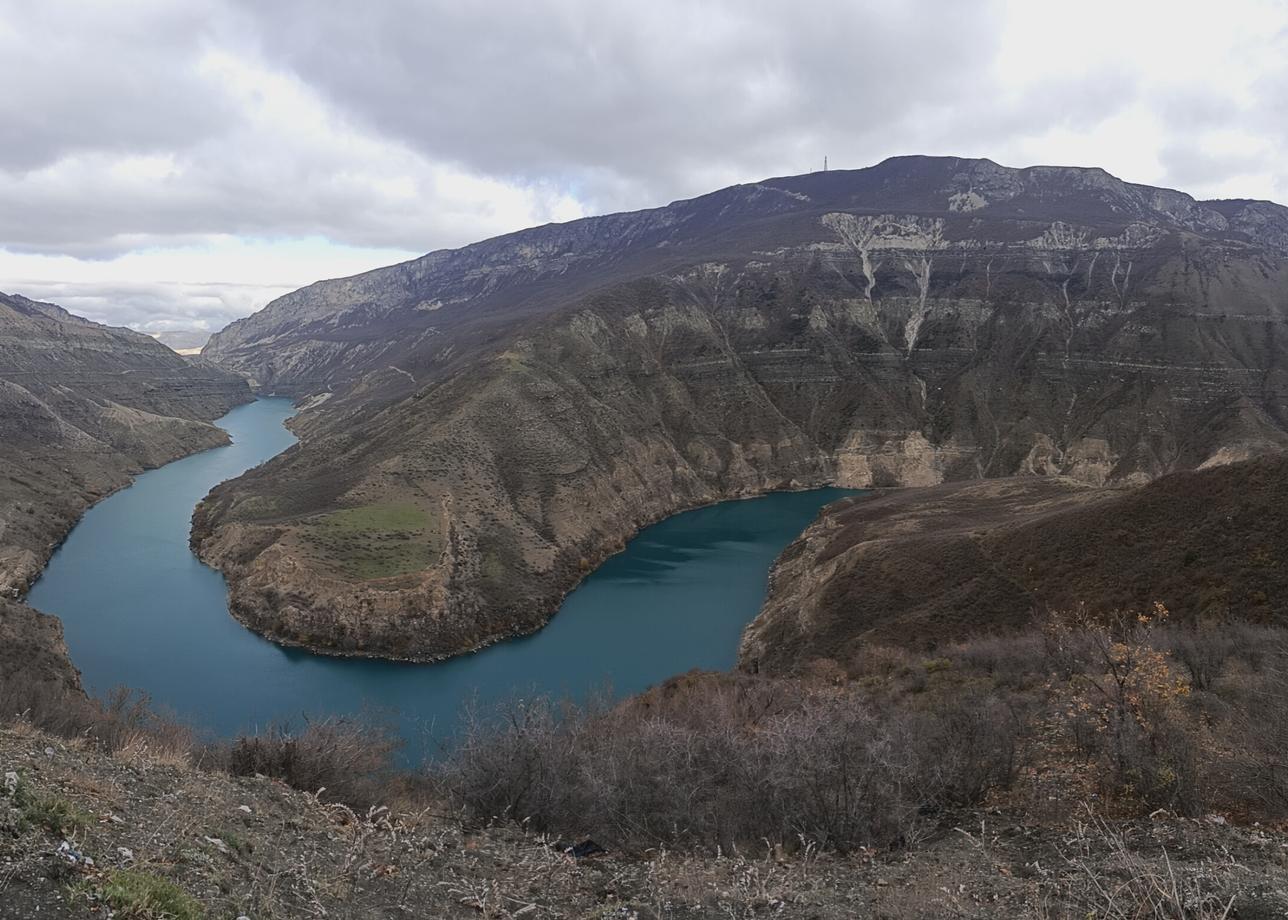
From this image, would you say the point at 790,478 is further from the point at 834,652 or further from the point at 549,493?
the point at 834,652

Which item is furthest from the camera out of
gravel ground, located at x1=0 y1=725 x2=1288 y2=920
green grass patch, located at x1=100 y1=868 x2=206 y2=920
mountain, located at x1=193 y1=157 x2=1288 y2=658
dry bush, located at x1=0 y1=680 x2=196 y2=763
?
mountain, located at x1=193 y1=157 x2=1288 y2=658

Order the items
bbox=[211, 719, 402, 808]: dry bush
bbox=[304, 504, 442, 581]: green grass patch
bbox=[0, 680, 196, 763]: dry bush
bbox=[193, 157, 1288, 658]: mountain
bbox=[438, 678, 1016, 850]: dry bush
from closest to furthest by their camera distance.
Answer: bbox=[438, 678, 1016, 850]: dry bush → bbox=[0, 680, 196, 763]: dry bush → bbox=[211, 719, 402, 808]: dry bush → bbox=[304, 504, 442, 581]: green grass patch → bbox=[193, 157, 1288, 658]: mountain

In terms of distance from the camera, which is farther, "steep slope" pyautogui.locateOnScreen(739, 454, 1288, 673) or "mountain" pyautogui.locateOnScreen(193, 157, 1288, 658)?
"mountain" pyautogui.locateOnScreen(193, 157, 1288, 658)

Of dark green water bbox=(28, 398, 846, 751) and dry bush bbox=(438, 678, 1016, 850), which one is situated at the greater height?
dry bush bbox=(438, 678, 1016, 850)

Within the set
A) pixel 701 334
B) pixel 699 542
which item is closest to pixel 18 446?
pixel 699 542

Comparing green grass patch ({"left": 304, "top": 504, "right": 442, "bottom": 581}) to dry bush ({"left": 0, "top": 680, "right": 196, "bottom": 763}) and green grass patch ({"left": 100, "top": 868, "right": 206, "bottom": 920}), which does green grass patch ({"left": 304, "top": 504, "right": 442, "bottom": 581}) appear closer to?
dry bush ({"left": 0, "top": 680, "right": 196, "bottom": 763})

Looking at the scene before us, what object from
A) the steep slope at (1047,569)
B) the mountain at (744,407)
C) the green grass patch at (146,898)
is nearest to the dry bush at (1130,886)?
the green grass patch at (146,898)

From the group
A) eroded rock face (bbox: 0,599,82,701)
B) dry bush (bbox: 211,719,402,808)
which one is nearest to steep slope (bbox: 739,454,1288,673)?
dry bush (bbox: 211,719,402,808)

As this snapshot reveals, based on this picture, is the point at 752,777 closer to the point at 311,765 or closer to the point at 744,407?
the point at 311,765
